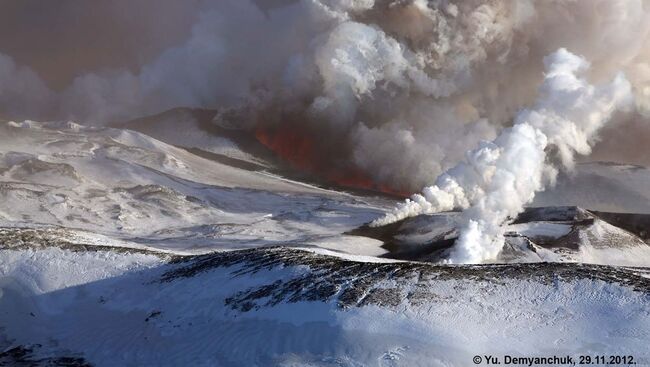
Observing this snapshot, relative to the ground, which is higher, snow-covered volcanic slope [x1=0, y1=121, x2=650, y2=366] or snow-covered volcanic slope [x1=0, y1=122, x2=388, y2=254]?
snow-covered volcanic slope [x1=0, y1=122, x2=388, y2=254]

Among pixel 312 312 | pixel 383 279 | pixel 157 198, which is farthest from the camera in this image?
pixel 157 198

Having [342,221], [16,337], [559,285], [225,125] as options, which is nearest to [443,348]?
[559,285]

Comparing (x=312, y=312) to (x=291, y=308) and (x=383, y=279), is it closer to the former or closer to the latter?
(x=291, y=308)

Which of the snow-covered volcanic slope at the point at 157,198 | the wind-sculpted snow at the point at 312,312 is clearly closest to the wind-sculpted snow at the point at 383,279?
the wind-sculpted snow at the point at 312,312

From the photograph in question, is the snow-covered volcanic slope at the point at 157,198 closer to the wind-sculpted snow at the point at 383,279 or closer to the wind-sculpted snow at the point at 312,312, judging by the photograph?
the wind-sculpted snow at the point at 312,312

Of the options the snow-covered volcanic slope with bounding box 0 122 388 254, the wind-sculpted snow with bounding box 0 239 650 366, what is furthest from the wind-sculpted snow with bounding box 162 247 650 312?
the snow-covered volcanic slope with bounding box 0 122 388 254

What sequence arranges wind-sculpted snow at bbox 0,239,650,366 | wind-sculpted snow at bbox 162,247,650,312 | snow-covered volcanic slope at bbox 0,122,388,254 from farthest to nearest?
1. snow-covered volcanic slope at bbox 0,122,388,254
2. wind-sculpted snow at bbox 162,247,650,312
3. wind-sculpted snow at bbox 0,239,650,366

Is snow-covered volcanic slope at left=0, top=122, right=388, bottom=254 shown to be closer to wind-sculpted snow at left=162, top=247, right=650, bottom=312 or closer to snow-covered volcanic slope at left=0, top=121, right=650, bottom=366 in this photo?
snow-covered volcanic slope at left=0, top=121, right=650, bottom=366

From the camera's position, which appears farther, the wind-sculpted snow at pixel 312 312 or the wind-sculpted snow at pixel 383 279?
the wind-sculpted snow at pixel 383 279

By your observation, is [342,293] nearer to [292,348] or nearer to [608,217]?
[292,348]

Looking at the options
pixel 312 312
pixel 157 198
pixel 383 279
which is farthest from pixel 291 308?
pixel 157 198

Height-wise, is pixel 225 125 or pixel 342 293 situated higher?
pixel 225 125
